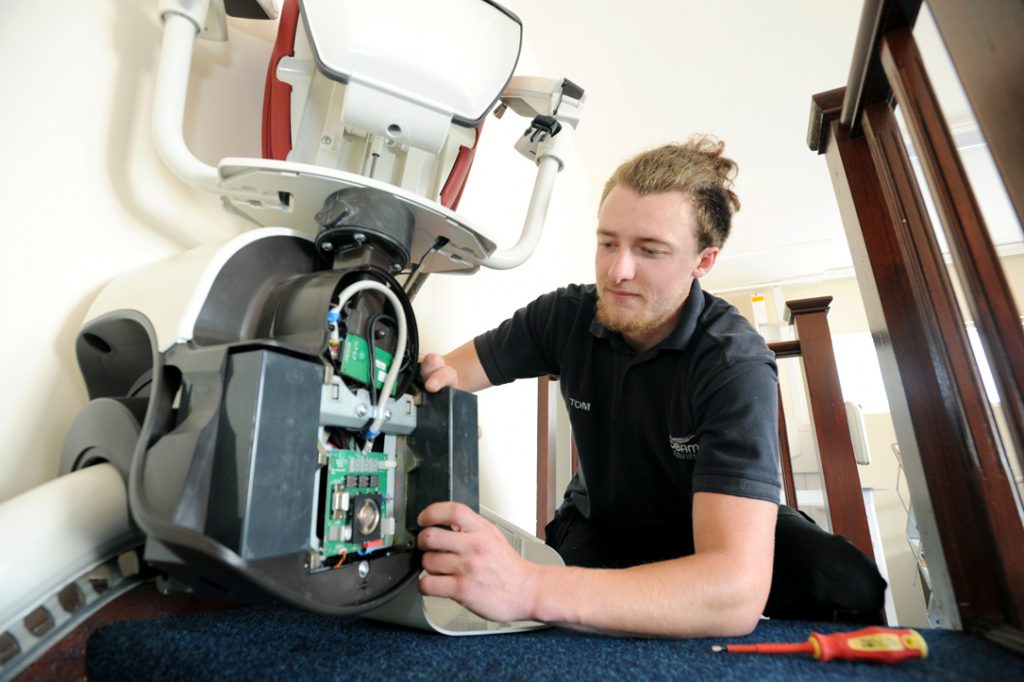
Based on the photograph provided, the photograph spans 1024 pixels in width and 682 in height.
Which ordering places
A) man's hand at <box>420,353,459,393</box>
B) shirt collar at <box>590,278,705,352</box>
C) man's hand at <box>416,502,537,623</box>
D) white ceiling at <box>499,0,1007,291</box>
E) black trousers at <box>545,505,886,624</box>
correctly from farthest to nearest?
1. white ceiling at <box>499,0,1007,291</box>
2. shirt collar at <box>590,278,705,352</box>
3. black trousers at <box>545,505,886,624</box>
4. man's hand at <box>420,353,459,393</box>
5. man's hand at <box>416,502,537,623</box>

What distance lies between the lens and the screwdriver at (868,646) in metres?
0.48

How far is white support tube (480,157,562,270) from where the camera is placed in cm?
87

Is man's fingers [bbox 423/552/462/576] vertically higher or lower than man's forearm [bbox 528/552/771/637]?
higher

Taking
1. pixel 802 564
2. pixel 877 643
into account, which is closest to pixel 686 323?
pixel 802 564

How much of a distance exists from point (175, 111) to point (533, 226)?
0.54 m

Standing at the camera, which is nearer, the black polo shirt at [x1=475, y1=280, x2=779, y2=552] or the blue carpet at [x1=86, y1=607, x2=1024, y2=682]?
the blue carpet at [x1=86, y1=607, x2=1024, y2=682]

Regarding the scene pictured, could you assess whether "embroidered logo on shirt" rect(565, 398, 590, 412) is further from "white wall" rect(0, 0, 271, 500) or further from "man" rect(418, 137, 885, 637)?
"white wall" rect(0, 0, 271, 500)

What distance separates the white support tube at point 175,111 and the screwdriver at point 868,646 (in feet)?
2.78

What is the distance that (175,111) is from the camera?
0.67 meters

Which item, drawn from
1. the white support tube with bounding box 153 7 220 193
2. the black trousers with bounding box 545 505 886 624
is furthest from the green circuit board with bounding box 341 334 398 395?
the black trousers with bounding box 545 505 886 624

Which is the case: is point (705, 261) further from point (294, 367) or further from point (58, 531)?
point (58, 531)

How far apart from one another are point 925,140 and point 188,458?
80cm

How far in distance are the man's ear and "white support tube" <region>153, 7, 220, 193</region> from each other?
2.73 ft

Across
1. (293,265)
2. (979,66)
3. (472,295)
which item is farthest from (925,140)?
(472,295)
